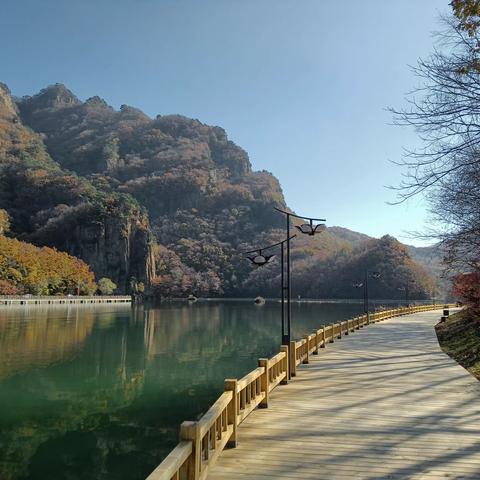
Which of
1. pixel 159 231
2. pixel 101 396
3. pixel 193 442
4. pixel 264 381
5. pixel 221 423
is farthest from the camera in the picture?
pixel 159 231

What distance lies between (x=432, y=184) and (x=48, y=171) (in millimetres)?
149615

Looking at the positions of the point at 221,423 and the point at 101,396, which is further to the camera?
the point at 101,396

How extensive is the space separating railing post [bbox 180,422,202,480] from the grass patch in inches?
397

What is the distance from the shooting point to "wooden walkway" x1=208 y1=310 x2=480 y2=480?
19.6 feet

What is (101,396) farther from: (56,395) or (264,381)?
(264,381)

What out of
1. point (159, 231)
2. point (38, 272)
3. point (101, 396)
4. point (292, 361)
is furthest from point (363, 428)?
point (159, 231)

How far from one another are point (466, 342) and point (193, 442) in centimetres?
1719

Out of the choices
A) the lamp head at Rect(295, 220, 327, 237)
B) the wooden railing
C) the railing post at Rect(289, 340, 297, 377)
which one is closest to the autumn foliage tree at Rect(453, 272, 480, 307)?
the lamp head at Rect(295, 220, 327, 237)

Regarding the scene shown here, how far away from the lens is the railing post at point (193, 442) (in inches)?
195

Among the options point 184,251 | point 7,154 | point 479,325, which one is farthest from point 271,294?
point 479,325

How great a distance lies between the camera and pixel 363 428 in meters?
7.79

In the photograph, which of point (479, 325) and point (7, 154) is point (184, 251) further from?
point (479, 325)

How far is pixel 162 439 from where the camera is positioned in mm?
10766

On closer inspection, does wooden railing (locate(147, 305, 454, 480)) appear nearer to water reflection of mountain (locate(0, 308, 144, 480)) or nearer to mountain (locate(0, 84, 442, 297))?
water reflection of mountain (locate(0, 308, 144, 480))
